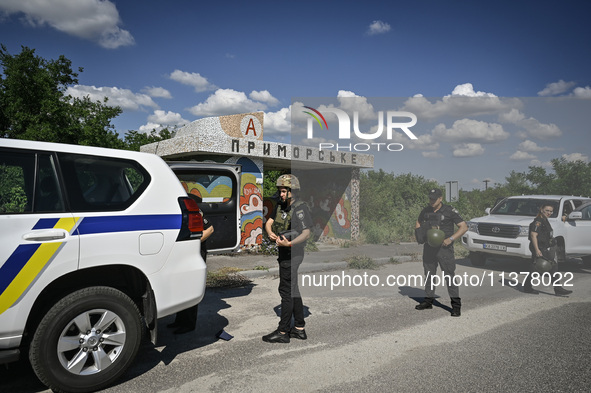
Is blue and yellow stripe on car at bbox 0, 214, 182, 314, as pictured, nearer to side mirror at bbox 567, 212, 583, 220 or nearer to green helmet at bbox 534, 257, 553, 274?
green helmet at bbox 534, 257, 553, 274

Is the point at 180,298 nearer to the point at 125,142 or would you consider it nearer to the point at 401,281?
the point at 401,281

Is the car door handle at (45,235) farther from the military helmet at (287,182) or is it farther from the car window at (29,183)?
the military helmet at (287,182)

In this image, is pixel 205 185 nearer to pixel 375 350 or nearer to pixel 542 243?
pixel 375 350

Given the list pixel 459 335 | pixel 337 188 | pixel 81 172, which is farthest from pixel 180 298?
pixel 337 188

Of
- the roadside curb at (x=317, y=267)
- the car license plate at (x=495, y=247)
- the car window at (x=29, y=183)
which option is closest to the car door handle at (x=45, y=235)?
the car window at (x=29, y=183)

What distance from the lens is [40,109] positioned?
22031mm

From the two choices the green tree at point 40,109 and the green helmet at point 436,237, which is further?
the green tree at point 40,109

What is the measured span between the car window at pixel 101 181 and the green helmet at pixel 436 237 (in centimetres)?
423

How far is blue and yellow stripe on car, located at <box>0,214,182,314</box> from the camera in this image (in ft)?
9.43

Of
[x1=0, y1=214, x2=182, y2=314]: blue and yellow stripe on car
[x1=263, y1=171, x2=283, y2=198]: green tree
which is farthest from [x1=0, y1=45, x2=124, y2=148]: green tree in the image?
[x1=0, y1=214, x2=182, y2=314]: blue and yellow stripe on car

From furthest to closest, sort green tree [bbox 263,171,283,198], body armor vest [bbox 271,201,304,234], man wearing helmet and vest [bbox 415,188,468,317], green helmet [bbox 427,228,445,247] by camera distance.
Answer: green tree [bbox 263,171,283,198] < green helmet [bbox 427,228,445,247] < man wearing helmet and vest [bbox 415,188,468,317] < body armor vest [bbox 271,201,304,234]

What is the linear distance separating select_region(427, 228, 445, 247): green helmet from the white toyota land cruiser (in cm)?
450

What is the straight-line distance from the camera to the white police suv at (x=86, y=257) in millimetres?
2982

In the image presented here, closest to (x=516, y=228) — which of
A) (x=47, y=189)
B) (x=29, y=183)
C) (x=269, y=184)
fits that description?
(x=47, y=189)
